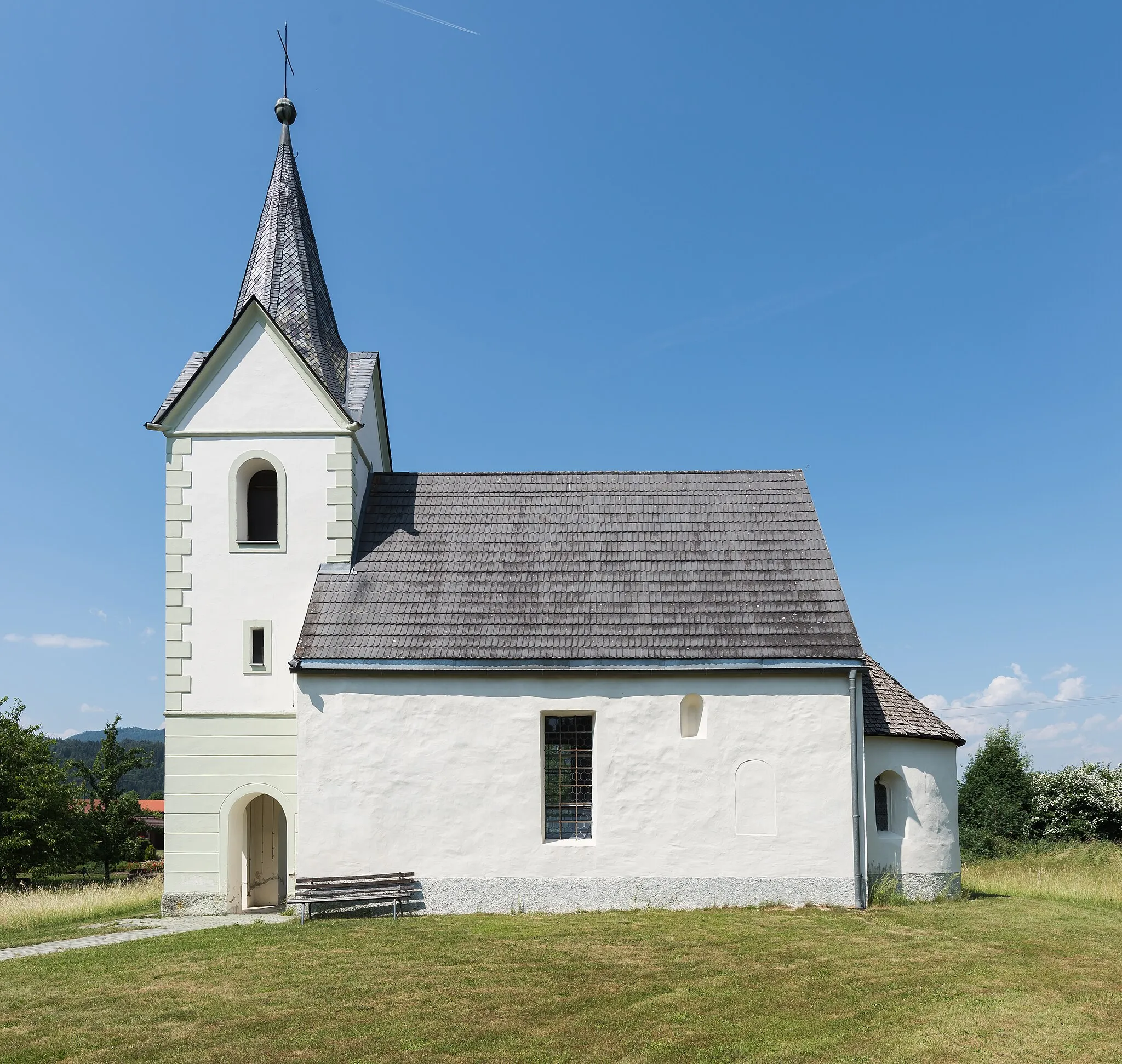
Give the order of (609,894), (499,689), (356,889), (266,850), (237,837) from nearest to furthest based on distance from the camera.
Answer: (356,889), (609,894), (499,689), (237,837), (266,850)

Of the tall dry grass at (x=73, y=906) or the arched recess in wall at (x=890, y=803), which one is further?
the arched recess in wall at (x=890, y=803)

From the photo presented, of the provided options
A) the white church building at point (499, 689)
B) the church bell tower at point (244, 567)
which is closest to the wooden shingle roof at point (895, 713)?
the white church building at point (499, 689)

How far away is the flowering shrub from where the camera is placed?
102 feet

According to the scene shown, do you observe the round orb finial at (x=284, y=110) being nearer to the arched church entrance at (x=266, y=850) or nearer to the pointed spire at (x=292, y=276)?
the pointed spire at (x=292, y=276)

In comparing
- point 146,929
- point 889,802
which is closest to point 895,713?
point 889,802

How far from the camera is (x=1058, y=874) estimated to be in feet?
75.7

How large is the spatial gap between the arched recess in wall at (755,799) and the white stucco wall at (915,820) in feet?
6.66

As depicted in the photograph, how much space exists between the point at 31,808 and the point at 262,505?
1710 cm

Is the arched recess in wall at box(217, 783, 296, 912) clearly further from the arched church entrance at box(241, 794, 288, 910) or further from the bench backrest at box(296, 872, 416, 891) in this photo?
the bench backrest at box(296, 872, 416, 891)

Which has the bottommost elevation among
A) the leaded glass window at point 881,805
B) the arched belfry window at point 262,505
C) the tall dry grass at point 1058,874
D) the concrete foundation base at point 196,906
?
the tall dry grass at point 1058,874

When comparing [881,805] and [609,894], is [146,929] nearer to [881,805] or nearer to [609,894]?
[609,894]

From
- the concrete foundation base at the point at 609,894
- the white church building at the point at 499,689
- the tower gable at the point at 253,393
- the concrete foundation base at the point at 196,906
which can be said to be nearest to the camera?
the concrete foundation base at the point at 609,894

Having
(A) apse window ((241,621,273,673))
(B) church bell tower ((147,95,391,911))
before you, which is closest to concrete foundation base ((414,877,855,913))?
(B) church bell tower ((147,95,391,911))

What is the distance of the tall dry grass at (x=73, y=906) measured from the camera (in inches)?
687
